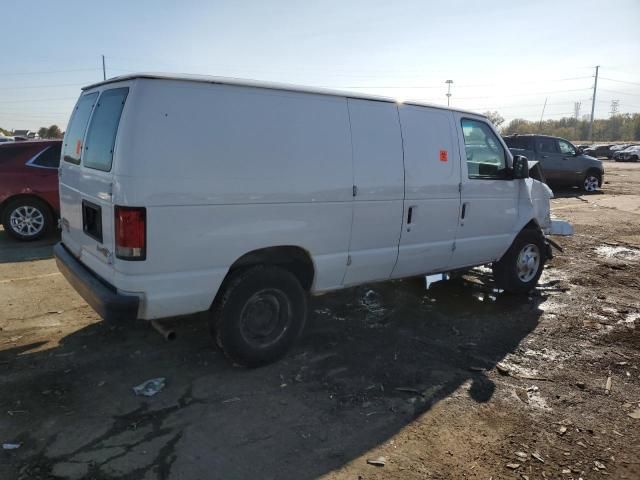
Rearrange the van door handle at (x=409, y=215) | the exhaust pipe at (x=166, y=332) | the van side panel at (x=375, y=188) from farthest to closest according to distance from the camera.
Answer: the van door handle at (x=409, y=215) → the van side panel at (x=375, y=188) → the exhaust pipe at (x=166, y=332)

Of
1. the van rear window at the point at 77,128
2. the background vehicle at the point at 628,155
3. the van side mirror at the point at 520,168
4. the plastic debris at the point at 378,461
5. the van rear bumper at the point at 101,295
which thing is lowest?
the plastic debris at the point at 378,461

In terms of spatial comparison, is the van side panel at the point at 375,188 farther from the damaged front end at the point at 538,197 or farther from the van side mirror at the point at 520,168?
the damaged front end at the point at 538,197

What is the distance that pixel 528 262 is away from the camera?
6.38m

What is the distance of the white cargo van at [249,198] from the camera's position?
3.35 metres

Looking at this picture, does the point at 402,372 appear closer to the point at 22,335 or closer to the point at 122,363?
the point at 122,363

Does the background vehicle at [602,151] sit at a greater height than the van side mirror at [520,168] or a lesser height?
greater

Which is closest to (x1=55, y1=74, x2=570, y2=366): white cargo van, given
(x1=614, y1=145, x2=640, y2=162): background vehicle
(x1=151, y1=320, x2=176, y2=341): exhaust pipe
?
(x1=151, y1=320, x2=176, y2=341): exhaust pipe

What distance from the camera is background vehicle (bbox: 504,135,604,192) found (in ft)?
55.5

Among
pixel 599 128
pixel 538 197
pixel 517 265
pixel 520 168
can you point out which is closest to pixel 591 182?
pixel 538 197

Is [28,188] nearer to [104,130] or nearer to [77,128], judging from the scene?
[77,128]

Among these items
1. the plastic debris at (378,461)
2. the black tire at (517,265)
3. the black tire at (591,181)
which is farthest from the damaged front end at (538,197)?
the black tire at (591,181)

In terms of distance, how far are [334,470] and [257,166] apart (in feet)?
7.08

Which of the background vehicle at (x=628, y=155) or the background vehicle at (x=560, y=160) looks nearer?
the background vehicle at (x=560, y=160)

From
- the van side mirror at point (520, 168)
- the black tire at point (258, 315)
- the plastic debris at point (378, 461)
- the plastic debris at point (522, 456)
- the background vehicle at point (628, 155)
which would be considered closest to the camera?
the plastic debris at point (378, 461)
